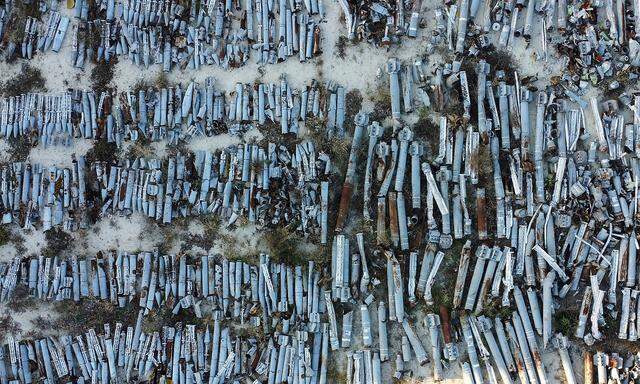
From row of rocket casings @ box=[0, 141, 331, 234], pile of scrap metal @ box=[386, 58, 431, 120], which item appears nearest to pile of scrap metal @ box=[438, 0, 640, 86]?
pile of scrap metal @ box=[386, 58, 431, 120]

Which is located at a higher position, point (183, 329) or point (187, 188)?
point (187, 188)

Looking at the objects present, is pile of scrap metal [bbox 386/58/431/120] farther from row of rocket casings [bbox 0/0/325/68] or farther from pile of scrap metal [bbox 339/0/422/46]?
row of rocket casings [bbox 0/0/325/68]

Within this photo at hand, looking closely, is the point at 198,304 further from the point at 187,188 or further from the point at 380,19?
the point at 380,19

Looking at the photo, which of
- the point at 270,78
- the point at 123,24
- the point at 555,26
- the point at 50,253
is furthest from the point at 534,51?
the point at 50,253

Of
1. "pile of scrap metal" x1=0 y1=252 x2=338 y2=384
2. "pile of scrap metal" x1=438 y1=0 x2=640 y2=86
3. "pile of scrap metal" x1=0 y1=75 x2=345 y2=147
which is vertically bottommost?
"pile of scrap metal" x1=0 y1=252 x2=338 y2=384

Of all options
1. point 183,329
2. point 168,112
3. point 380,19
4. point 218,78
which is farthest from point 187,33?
point 183,329

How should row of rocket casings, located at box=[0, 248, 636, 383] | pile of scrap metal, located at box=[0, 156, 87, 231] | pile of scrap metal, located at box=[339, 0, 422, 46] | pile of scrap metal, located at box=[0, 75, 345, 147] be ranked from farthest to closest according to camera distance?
1. pile of scrap metal, located at box=[0, 156, 87, 231]
2. pile of scrap metal, located at box=[0, 75, 345, 147]
3. pile of scrap metal, located at box=[339, 0, 422, 46]
4. row of rocket casings, located at box=[0, 248, 636, 383]
